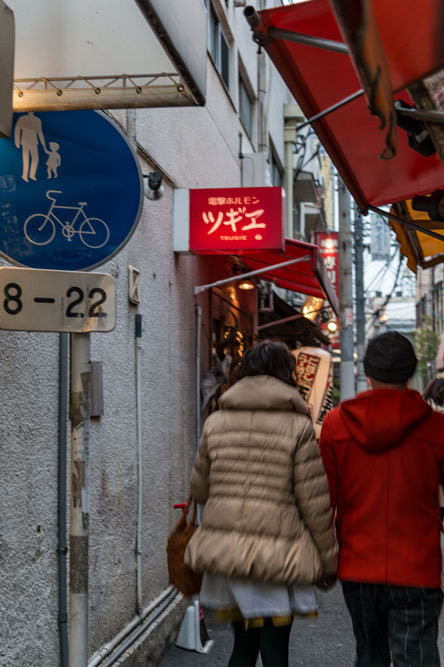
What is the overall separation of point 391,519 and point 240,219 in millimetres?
4464

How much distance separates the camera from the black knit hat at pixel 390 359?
3.79m

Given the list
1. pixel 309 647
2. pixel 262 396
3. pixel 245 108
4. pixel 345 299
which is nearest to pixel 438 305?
pixel 345 299

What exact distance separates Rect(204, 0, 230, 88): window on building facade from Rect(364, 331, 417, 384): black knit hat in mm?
6927

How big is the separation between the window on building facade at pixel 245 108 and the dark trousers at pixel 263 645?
1037 centimetres

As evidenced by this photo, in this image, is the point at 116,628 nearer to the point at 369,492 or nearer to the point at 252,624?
the point at 252,624

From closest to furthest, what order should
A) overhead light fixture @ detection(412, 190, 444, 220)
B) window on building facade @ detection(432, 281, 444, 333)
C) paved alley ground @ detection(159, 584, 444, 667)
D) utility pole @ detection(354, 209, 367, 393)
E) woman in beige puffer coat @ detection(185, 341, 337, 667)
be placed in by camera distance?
woman in beige puffer coat @ detection(185, 341, 337, 667) → overhead light fixture @ detection(412, 190, 444, 220) → paved alley ground @ detection(159, 584, 444, 667) → utility pole @ detection(354, 209, 367, 393) → window on building facade @ detection(432, 281, 444, 333)

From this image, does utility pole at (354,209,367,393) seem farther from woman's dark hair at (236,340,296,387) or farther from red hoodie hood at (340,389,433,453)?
red hoodie hood at (340,389,433,453)

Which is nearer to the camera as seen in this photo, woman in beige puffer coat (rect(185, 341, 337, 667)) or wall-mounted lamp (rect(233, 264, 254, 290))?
woman in beige puffer coat (rect(185, 341, 337, 667))

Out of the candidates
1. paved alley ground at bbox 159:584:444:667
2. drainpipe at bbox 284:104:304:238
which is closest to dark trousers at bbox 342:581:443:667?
paved alley ground at bbox 159:584:444:667

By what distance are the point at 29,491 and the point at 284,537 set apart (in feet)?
4.65

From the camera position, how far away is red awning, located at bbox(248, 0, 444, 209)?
3053 mm

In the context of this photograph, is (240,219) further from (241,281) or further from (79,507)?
(241,281)

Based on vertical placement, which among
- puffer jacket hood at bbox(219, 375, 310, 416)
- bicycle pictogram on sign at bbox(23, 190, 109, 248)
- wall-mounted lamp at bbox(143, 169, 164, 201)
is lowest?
puffer jacket hood at bbox(219, 375, 310, 416)

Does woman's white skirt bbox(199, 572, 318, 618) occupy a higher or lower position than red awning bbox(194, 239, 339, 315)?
lower
